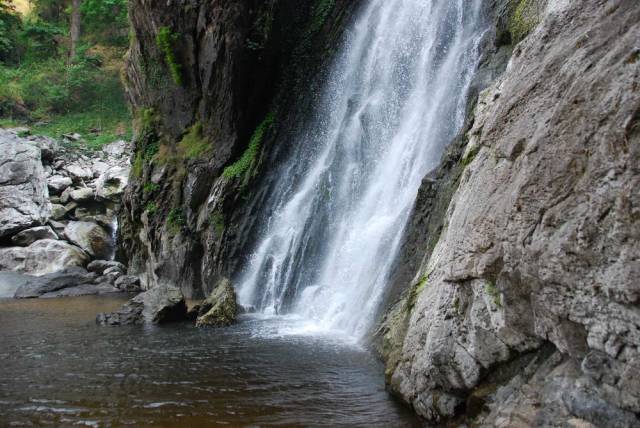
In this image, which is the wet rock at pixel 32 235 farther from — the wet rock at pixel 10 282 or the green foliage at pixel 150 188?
the green foliage at pixel 150 188

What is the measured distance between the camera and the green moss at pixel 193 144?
18.8m

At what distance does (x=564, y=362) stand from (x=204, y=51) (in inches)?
671

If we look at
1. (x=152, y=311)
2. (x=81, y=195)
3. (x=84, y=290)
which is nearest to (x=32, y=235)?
(x=81, y=195)

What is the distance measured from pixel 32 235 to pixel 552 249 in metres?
25.5

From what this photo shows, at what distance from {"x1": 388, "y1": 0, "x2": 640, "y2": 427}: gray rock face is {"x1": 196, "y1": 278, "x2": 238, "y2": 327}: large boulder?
6886mm

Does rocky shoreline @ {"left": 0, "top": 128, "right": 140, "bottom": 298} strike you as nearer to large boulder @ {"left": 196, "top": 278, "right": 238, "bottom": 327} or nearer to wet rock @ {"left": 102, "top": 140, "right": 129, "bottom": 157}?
wet rock @ {"left": 102, "top": 140, "right": 129, "bottom": 157}

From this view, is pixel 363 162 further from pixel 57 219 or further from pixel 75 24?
pixel 75 24

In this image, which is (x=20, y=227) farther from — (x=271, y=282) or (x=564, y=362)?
A: (x=564, y=362)

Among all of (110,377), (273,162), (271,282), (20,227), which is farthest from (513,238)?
(20,227)

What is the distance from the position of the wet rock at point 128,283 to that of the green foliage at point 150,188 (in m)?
3.83

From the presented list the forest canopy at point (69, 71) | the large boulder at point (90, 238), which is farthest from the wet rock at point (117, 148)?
the large boulder at point (90, 238)

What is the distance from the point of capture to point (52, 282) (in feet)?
62.0

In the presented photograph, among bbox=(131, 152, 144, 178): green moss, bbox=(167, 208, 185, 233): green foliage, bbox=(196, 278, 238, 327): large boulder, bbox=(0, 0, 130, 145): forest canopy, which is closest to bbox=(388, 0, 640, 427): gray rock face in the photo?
bbox=(196, 278, 238, 327): large boulder

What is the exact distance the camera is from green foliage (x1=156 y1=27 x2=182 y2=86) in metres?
18.3
